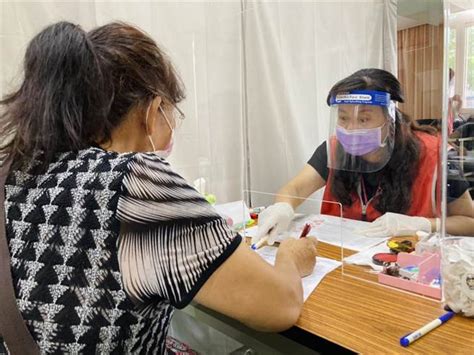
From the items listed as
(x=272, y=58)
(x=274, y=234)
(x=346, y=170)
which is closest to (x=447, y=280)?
(x=274, y=234)

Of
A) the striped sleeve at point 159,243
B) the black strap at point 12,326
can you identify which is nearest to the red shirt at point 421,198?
the striped sleeve at point 159,243

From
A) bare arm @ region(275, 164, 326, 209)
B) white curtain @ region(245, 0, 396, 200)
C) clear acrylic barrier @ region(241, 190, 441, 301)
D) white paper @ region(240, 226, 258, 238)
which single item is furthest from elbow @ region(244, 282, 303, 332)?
white curtain @ region(245, 0, 396, 200)

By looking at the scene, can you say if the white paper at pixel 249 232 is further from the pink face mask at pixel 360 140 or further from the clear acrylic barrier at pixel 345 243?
the pink face mask at pixel 360 140

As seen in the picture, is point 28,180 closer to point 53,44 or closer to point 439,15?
point 53,44

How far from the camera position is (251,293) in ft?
2.08

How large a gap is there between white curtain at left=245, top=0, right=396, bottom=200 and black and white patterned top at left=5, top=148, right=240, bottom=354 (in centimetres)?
135

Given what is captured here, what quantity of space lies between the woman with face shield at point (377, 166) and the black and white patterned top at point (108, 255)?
23.4 inches

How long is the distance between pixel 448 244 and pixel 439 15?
0.57 m

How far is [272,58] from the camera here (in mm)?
1918

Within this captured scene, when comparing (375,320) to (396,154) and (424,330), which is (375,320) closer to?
(424,330)

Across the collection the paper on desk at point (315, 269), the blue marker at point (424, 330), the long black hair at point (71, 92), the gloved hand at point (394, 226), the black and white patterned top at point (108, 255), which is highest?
the long black hair at point (71, 92)

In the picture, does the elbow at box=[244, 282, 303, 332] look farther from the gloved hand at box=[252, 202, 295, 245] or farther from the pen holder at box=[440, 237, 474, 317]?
the gloved hand at box=[252, 202, 295, 245]

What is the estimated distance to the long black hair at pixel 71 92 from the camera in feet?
2.19

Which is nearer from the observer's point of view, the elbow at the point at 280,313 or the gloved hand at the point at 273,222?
the elbow at the point at 280,313
